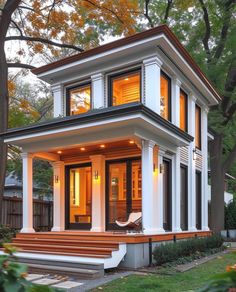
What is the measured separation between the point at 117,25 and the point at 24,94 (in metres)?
12.5

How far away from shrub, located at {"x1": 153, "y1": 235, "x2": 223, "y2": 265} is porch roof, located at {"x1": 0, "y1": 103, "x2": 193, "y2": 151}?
9.27ft

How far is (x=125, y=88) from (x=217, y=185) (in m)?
9.08

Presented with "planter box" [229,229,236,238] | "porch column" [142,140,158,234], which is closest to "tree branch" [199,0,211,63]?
"planter box" [229,229,236,238]

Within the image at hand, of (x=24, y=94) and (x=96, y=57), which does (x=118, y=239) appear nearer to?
(x=96, y=57)

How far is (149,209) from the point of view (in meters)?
10.8

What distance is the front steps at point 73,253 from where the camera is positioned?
9328 mm

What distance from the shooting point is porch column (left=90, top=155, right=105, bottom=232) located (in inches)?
500

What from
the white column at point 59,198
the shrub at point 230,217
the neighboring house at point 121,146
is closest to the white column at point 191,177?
the neighboring house at point 121,146

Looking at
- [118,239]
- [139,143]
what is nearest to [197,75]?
[139,143]

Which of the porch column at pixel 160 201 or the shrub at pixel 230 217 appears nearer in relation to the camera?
the porch column at pixel 160 201

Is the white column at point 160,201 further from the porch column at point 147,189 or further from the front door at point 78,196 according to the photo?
the front door at point 78,196

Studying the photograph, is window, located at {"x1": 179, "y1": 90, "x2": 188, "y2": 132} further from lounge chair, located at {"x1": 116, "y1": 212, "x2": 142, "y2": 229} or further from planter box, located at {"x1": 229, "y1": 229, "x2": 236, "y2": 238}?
planter box, located at {"x1": 229, "y1": 229, "x2": 236, "y2": 238}

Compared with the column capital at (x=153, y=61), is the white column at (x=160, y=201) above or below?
below

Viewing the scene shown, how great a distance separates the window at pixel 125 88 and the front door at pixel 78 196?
228 cm
